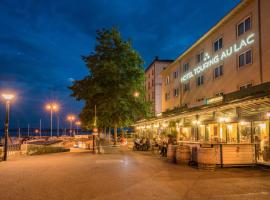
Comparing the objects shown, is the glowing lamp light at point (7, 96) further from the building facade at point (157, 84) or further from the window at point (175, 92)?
the building facade at point (157, 84)

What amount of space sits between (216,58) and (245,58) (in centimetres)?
553

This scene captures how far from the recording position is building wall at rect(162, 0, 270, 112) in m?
22.5

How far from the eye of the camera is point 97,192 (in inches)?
356

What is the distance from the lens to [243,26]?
84.4ft

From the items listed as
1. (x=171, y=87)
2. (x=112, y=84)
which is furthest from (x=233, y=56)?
(x=171, y=87)

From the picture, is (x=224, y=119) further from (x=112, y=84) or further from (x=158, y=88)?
(x=158, y=88)

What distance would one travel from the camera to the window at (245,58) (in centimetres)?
2424

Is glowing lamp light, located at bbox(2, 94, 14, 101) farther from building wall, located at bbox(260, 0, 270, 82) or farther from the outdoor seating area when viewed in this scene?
building wall, located at bbox(260, 0, 270, 82)

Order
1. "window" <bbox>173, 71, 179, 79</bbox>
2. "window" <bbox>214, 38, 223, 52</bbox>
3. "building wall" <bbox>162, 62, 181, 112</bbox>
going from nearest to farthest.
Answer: "window" <bbox>214, 38, 223, 52</bbox> < "building wall" <bbox>162, 62, 181, 112</bbox> < "window" <bbox>173, 71, 179, 79</bbox>

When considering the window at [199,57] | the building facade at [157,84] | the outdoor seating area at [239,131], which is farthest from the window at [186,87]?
the building facade at [157,84]

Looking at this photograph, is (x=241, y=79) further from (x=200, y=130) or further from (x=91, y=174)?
(x=91, y=174)

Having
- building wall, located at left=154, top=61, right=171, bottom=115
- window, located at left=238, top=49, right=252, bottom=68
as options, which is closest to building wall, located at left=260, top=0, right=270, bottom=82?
window, located at left=238, top=49, right=252, bottom=68

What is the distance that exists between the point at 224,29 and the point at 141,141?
13830 mm

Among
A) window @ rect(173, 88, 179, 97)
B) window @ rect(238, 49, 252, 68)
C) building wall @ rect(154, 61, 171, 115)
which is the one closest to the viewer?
window @ rect(238, 49, 252, 68)
